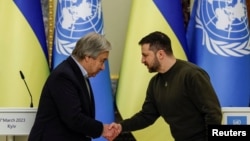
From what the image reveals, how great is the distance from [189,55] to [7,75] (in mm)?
1181

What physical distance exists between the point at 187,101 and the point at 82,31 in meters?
1.06

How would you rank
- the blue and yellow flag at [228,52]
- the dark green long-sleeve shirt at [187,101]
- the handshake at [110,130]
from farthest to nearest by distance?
the blue and yellow flag at [228,52]
the handshake at [110,130]
the dark green long-sleeve shirt at [187,101]

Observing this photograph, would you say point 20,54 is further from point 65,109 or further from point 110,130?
point 65,109

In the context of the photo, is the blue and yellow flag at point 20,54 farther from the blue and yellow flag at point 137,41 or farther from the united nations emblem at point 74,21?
the blue and yellow flag at point 137,41

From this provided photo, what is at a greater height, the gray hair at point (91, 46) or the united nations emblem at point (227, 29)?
the gray hair at point (91, 46)

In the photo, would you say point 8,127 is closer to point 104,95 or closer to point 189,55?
point 104,95

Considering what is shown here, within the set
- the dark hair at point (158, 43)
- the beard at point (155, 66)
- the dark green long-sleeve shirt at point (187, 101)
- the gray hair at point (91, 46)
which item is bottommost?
the dark green long-sleeve shirt at point (187, 101)

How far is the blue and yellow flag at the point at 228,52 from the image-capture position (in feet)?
9.49

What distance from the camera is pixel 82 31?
2928 mm

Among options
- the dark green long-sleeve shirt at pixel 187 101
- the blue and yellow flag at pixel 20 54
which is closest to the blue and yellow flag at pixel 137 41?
the blue and yellow flag at pixel 20 54

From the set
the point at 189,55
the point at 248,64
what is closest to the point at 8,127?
the point at 189,55

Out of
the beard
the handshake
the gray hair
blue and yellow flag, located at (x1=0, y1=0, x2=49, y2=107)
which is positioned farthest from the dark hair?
blue and yellow flag, located at (x1=0, y1=0, x2=49, y2=107)

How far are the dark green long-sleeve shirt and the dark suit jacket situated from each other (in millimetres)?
383

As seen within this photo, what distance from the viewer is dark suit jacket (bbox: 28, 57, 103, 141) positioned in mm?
1931
